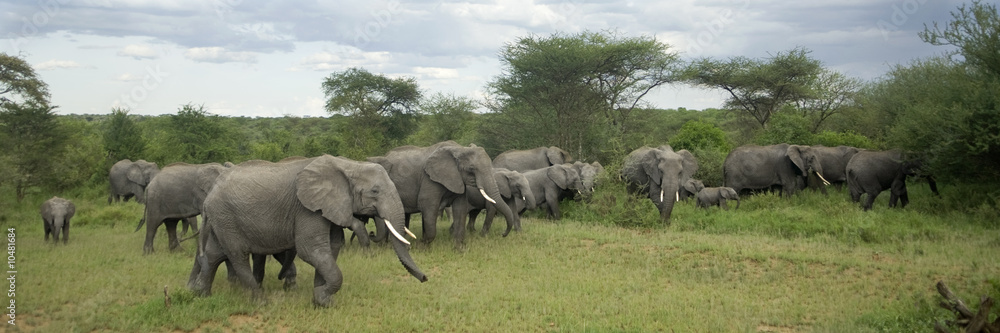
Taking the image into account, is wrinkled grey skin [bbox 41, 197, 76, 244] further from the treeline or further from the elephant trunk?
the elephant trunk

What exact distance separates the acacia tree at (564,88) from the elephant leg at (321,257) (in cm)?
2101

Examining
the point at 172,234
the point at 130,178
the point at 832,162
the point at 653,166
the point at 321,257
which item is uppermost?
the point at 832,162

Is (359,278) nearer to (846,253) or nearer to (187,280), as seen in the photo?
(187,280)

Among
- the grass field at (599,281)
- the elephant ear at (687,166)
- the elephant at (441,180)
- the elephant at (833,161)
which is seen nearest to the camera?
the grass field at (599,281)

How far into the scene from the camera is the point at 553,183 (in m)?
18.2

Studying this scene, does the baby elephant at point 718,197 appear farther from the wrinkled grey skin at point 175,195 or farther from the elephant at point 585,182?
the wrinkled grey skin at point 175,195

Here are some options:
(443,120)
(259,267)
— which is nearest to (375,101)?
(443,120)

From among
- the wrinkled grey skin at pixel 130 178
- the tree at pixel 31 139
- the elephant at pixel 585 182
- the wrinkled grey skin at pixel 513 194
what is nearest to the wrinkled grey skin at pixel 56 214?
the wrinkled grey skin at pixel 130 178

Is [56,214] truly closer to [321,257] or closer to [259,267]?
[259,267]

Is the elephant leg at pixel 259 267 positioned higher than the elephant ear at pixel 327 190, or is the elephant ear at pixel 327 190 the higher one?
the elephant ear at pixel 327 190

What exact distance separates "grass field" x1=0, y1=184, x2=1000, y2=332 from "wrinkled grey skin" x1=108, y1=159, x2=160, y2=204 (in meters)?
7.26

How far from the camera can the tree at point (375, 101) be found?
1691 inches

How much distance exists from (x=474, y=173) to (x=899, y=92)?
64.6 feet

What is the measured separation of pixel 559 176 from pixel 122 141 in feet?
79.8
